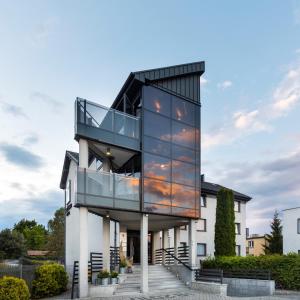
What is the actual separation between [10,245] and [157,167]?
43.8 meters

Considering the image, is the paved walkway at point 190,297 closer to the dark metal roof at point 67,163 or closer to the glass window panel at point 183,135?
the glass window panel at point 183,135

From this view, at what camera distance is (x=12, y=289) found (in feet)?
52.9

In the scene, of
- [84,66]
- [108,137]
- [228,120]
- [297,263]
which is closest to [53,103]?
[84,66]

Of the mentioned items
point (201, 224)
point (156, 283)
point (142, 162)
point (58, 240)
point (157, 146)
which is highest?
point (157, 146)

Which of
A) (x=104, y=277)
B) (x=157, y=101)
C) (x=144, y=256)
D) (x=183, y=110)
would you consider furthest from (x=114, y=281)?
(x=183, y=110)

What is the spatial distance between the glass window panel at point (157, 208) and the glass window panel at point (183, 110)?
5274mm

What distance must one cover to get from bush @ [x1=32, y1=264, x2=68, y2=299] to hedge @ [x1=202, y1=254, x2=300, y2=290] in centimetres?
1004

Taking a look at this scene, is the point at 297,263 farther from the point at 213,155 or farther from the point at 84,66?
the point at 84,66

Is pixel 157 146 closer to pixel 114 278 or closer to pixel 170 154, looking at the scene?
pixel 170 154

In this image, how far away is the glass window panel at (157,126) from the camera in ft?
71.5

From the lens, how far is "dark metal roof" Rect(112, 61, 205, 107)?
72.6 ft

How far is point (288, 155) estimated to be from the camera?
29938 mm

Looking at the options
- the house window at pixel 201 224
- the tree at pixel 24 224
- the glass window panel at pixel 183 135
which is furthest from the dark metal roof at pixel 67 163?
the tree at pixel 24 224

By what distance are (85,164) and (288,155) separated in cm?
1704
